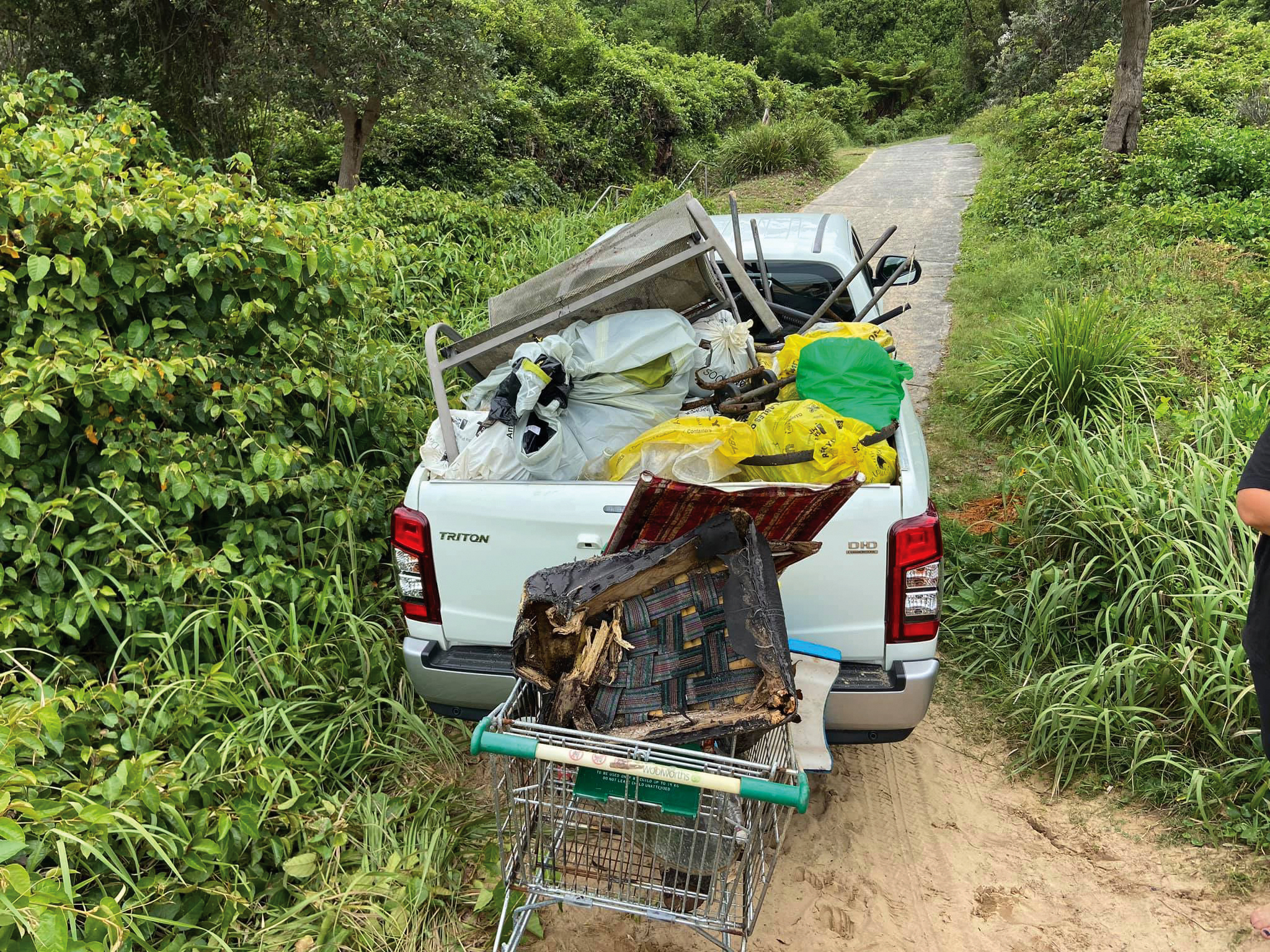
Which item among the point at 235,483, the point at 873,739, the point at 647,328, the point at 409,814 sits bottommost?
the point at 409,814

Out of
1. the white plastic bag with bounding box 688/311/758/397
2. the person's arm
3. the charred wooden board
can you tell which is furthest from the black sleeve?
the white plastic bag with bounding box 688/311/758/397

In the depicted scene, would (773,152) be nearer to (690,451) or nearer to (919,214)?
(919,214)

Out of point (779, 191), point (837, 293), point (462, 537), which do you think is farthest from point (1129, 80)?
point (462, 537)

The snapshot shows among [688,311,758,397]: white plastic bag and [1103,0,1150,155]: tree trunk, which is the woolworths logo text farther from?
[1103,0,1150,155]: tree trunk

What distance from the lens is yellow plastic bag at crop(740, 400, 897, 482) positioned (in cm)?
282

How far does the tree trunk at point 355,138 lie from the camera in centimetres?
1068

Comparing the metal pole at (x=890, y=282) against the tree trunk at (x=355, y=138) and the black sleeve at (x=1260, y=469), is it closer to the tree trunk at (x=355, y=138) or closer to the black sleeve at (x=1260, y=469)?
the black sleeve at (x=1260, y=469)

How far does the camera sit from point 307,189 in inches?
473

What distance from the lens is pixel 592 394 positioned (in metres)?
3.22

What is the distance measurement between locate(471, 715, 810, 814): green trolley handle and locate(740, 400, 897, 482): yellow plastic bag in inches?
42.9

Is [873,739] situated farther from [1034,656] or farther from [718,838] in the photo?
[1034,656]

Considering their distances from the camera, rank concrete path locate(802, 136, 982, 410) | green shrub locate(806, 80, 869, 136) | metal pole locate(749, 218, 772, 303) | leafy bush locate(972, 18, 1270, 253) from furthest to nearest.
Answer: green shrub locate(806, 80, 869, 136) → leafy bush locate(972, 18, 1270, 253) → concrete path locate(802, 136, 982, 410) → metal pole locate(749, 218, 772, 303)

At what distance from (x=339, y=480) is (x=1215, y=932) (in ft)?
12.2

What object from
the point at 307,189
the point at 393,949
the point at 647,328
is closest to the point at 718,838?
the point at 393,949
